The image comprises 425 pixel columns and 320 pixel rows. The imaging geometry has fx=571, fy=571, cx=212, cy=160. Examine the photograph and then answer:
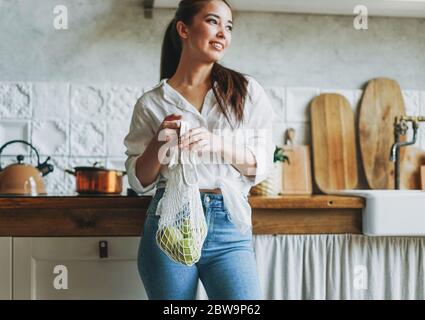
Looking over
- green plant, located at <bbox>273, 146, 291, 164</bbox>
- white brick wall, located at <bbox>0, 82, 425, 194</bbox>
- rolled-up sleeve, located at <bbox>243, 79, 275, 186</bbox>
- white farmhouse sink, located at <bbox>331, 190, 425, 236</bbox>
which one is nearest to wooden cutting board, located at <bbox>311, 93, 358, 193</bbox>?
green plant, located at <bbox>273, 146, 291, 164</bbox>

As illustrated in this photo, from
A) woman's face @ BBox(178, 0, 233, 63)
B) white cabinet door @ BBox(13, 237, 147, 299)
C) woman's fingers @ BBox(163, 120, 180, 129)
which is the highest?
woman's face @ BBox(178, 0, 233, 63)

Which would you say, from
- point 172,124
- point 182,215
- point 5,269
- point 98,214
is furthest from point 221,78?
point 5,269

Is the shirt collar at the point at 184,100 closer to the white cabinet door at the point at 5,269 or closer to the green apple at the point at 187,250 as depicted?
the green apple at the point at 187,250

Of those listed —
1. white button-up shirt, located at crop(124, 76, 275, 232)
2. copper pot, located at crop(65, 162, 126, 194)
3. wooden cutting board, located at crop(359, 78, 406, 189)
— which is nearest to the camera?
white button-up shirt, located at crop(124, 76, 275, 232)

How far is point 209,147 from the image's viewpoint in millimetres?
1338

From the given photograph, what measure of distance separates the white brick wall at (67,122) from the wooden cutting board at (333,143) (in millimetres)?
714

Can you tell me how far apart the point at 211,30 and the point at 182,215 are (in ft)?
1.55

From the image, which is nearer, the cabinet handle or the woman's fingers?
the woman's fingers

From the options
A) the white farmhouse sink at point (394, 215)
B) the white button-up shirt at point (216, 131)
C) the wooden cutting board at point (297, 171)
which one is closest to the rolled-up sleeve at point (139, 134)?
the white button-up shirt at point (216, 131)

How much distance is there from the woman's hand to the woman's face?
0.22 meters

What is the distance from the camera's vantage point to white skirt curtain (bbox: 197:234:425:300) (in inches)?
68.2

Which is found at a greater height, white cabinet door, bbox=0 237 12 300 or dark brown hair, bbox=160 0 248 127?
dark brown hair, bbox=160 0 248 127

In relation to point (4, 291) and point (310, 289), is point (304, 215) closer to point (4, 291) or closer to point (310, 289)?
point (310, 289)
